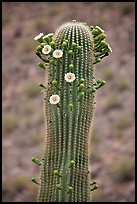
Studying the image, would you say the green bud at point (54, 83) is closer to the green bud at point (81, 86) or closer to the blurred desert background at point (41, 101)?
the green bud at point (81, 86)

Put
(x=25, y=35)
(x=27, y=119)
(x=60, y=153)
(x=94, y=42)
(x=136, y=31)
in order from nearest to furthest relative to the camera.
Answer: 1. (x=60, y=153)
2. (x=94, y=42)
3. (x=27, y=119)
4. (x=136, y=31)
5. (x=25, y=35)

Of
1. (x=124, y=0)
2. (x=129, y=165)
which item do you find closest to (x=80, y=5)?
(x=124, y=0)

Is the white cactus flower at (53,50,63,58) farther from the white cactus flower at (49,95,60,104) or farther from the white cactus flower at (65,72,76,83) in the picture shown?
the white cactus flower at (49,95,60,104)

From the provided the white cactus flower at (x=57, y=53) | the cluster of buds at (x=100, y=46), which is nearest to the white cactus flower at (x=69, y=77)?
the white cactus flower at (x=57, y=53)

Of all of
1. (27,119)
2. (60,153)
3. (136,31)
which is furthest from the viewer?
(136,31)

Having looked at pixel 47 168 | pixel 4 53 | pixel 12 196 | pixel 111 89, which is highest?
pixel 4 53

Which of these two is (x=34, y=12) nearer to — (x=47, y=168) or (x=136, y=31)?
(x=136, y=31)
